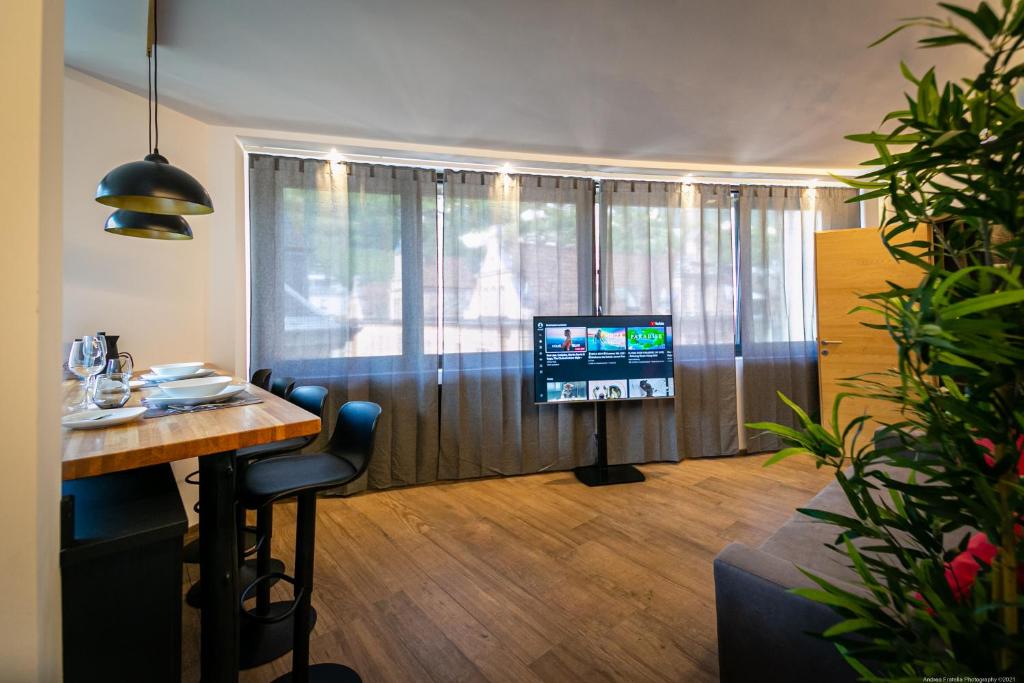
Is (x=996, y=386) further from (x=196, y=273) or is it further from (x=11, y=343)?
(x=196, y=273)

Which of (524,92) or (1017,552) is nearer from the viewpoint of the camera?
(1017,552)

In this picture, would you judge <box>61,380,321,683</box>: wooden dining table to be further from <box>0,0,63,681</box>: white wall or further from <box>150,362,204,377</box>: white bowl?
<box>150,362,204,377</box>: white bowl

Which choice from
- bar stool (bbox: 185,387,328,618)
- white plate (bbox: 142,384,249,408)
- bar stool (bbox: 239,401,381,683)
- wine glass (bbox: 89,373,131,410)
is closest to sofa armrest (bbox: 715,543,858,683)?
bar stool (bbox: 239,401,381,683)

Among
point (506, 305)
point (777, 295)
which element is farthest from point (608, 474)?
point (777, 295)

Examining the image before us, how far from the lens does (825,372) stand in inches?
146

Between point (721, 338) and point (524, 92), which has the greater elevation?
point (524, 92)

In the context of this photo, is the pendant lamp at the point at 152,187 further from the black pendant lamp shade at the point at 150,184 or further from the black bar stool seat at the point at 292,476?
the black bar stool seat at the point at 292,476

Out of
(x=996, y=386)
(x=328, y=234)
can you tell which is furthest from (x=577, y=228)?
(x=996, y=386)

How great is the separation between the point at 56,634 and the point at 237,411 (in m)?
0.67

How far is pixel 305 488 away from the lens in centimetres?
129

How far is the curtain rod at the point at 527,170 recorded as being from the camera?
3.10 m

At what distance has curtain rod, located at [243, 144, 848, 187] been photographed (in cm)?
310

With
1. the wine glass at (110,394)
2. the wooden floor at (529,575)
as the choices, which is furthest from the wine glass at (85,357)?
the wooden floor at (529,575)

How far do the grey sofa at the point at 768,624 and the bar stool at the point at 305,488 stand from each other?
1.13 metres
